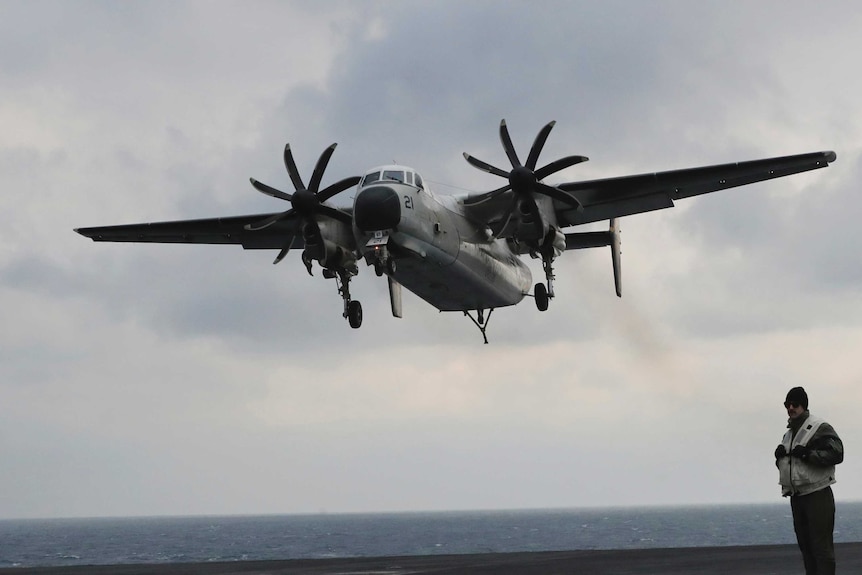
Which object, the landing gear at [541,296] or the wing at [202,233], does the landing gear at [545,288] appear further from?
the wing at [202,233]

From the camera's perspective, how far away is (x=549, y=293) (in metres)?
30.5

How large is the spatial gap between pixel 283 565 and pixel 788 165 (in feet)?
64.3

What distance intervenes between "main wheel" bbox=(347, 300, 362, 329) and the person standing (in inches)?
819

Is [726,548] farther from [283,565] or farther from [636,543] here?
[636,543]

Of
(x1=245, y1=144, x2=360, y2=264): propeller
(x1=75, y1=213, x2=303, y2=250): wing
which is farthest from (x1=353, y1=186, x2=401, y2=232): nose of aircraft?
(x1=75, y1=213, x2=303, y2=250): wing

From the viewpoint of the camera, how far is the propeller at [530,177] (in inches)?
1120

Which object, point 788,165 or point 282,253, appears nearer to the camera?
point 788,165

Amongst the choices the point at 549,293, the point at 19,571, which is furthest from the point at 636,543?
the point at 19,571

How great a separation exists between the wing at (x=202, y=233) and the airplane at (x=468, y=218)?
1.28 ft

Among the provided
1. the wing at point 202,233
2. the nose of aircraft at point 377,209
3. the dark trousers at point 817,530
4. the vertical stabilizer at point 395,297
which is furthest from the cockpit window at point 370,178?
the dark trousers at point 817,530

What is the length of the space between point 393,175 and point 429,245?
232 cm

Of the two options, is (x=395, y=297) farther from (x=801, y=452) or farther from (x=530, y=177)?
(x=801, y=452)

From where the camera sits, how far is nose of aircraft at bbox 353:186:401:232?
25.2 m

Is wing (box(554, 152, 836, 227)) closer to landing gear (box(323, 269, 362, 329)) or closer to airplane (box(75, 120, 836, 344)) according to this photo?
airplane (box(75, 120, 836, 344))
